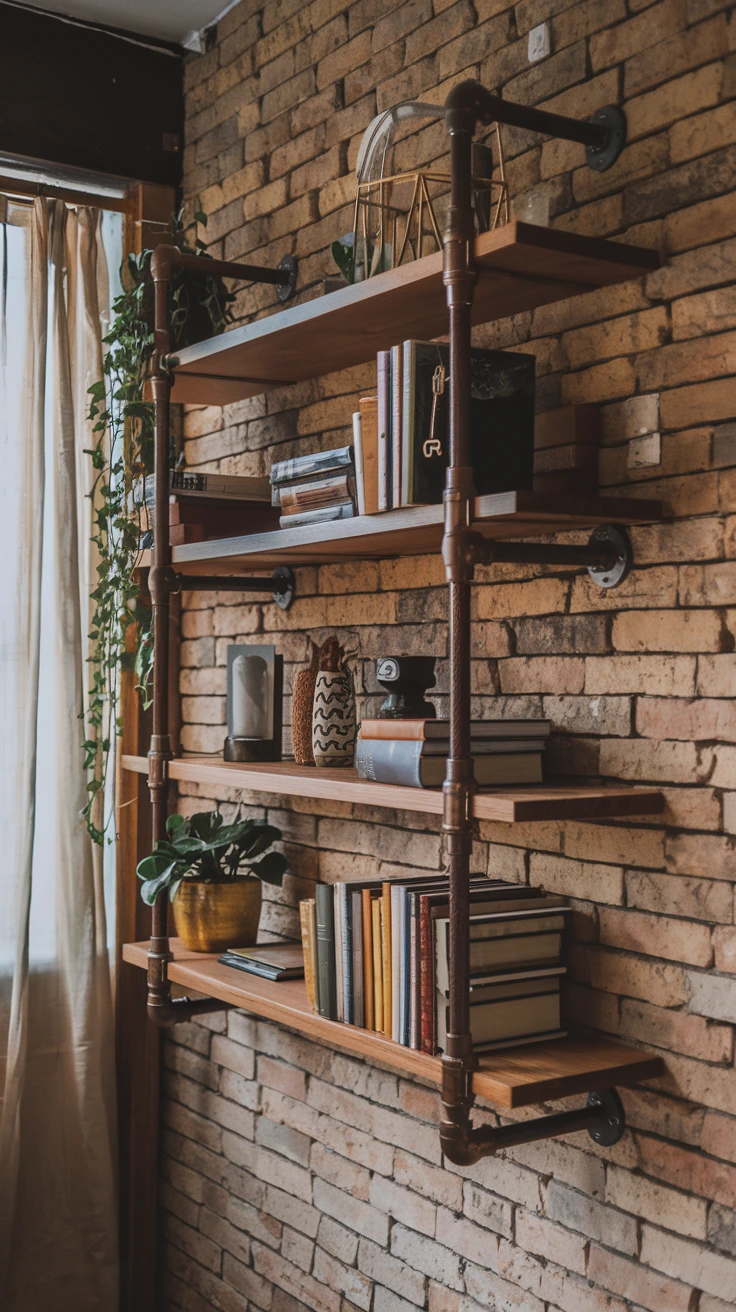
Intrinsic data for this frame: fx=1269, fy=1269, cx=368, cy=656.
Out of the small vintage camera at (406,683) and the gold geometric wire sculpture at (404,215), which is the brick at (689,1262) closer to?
the small vintage camera at (406,683)

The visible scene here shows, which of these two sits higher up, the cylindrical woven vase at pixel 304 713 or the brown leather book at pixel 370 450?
the brown leather book at pixel 370 450

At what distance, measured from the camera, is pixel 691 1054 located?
1619 mm

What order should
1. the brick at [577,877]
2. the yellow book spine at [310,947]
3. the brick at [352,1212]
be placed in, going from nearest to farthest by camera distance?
the brick at [577,877]
the yellow book spine at [310,947]
the brick at [352,1212]

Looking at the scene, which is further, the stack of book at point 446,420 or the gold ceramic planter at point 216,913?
the gold ceramic planter at point 216,913

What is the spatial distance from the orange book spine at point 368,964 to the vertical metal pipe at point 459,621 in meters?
0.28

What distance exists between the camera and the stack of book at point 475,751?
1.72 meters

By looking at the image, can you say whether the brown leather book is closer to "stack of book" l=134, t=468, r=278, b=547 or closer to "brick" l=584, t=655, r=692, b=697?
"brick" l=584, t=655, r=692, b=697

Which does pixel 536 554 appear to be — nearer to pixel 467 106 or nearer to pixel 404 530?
pixel 404 530

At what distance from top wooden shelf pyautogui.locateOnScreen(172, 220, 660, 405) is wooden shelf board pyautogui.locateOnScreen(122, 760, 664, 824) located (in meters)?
0.68

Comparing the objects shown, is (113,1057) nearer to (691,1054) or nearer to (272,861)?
(272,861)

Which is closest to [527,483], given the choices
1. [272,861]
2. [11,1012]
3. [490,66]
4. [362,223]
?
[362,223]

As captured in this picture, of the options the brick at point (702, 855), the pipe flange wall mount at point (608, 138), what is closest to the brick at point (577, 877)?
the brick at point (702, 855)

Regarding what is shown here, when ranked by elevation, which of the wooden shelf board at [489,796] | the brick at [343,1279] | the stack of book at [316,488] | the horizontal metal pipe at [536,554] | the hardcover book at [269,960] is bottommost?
the brick at [343,1279]

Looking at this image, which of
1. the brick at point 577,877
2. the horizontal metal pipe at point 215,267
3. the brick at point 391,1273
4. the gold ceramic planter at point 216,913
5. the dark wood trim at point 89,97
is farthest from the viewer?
the dark wood trim at point 89,97
